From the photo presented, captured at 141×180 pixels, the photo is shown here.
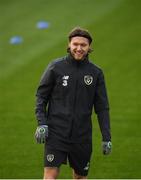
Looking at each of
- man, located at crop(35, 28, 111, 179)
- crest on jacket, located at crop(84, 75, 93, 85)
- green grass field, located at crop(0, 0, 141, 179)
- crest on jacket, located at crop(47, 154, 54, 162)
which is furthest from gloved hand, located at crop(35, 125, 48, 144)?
green grass field, located at crop(0, 0, 141, 179)

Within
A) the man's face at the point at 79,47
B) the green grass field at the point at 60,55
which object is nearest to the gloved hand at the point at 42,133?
the man's face at the point at 79,47

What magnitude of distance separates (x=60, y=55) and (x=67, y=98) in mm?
6875

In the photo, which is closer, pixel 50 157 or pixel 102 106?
pixel 50 157

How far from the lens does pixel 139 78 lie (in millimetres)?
13484

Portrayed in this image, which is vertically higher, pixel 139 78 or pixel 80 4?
pixel 80 4

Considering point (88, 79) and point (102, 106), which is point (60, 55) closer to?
point (102, 106)

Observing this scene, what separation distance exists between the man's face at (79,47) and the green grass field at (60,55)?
8.75ft

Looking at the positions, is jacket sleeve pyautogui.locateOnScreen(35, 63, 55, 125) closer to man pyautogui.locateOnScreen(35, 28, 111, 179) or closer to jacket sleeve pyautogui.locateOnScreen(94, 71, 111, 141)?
man pyautogui.locateOnScreen(35, 28, 111, 179)

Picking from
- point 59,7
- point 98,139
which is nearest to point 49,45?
point 59,7

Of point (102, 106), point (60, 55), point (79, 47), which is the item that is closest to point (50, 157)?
point (102, 106)

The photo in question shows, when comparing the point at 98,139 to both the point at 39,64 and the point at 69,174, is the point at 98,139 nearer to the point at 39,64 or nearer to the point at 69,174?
the point at 69,174

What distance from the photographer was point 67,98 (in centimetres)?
749

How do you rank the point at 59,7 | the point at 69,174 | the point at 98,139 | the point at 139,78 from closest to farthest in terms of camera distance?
the point at 69,174, the point at 98,139, the point at 139,78, the point at 59,7

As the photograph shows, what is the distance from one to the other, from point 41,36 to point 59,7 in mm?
1691
